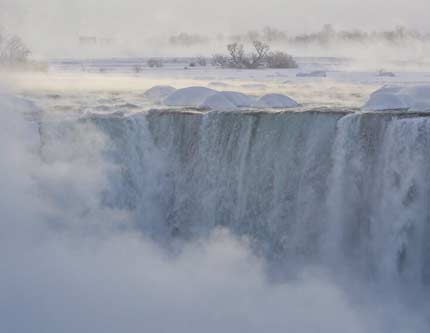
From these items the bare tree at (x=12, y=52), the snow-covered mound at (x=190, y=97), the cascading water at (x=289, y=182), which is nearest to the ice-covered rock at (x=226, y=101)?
the snow-covered mound at (x=190, y=97)

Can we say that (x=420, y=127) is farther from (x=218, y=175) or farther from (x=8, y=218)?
(x=8, y=218)

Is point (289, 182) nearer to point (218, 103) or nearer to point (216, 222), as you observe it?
point (216, 222)

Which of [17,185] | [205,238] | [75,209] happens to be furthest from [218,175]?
[17,185]

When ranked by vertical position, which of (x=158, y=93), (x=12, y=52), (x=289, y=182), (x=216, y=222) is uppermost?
(x=158, y=93)

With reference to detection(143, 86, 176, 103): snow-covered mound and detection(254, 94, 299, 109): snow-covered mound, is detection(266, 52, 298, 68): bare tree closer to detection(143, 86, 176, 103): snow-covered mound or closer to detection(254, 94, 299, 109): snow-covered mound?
detection(143, 86, 176, 103): snow-covered mound

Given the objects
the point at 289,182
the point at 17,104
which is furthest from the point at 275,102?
the point at 17,104

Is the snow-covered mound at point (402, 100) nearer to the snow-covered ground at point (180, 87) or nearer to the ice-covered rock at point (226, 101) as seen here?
the snow-covered ground at point (180, 87)
